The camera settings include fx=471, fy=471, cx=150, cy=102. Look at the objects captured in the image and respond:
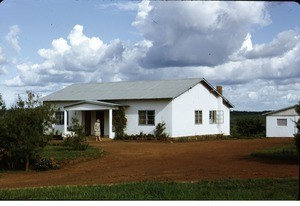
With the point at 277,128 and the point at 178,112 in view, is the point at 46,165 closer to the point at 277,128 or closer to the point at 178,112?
the point at 178,112

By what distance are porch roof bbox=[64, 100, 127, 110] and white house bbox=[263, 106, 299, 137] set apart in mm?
8911

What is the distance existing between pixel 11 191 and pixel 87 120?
19626 mm

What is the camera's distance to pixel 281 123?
26.4 metres

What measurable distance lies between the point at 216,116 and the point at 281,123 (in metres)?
5.42

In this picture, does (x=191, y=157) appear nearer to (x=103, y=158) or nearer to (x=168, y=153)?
(x=168, y=153)

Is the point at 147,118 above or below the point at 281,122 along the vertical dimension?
above

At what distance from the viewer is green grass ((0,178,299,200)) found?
8.79 m

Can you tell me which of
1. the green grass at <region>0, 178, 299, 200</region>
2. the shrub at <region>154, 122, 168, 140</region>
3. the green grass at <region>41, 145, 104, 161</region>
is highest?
the shrub at <region>154, 122, 168, 140</region>

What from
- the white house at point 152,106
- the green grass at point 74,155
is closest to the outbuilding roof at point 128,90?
the white house at point 152,106

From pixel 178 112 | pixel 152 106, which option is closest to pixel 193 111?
pixel 178 112

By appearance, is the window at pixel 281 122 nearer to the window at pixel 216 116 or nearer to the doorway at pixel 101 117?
the window at pixel 216 116

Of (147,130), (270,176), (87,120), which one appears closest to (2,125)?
(270,176)

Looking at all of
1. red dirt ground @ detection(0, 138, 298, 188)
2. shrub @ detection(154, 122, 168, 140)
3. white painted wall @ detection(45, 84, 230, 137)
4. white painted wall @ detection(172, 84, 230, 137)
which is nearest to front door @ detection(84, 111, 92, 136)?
white painted wall @ detection(45, 84, 230, 137)

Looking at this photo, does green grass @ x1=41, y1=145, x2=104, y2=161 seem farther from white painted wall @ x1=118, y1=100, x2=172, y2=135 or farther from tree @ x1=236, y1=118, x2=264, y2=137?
tree @ x1=236, y1=118, x2=264, y2=137
